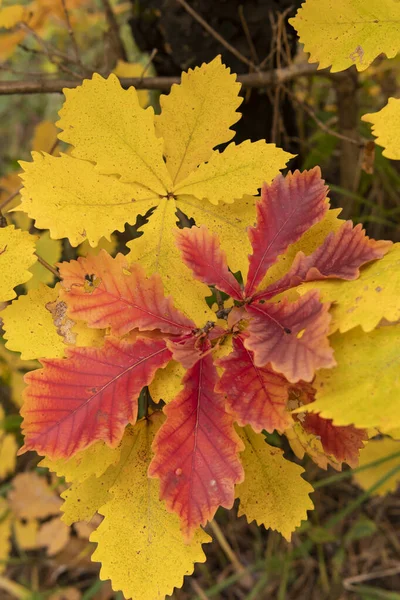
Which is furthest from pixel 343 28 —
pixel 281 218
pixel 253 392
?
pixel 253 392

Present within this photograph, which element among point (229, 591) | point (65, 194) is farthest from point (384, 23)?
point (229, 591)

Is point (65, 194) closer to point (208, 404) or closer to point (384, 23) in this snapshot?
point (208, 404)

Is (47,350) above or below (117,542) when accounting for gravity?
above

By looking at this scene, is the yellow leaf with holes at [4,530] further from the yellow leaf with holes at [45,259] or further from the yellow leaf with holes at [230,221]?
the yellow leaf with holes at [230,221]

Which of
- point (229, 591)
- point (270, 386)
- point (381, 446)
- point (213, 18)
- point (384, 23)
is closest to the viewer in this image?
point (270, 386)

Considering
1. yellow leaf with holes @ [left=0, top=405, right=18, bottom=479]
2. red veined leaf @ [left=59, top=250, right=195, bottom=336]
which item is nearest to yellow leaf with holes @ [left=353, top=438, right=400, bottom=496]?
red veined leaf @ [left=59, top=250, right=195, bottom=336]

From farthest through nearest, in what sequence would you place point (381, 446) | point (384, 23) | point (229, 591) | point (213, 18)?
point (229, 591)
point (381, 446)
point (213, 18)
point (384, 23)
